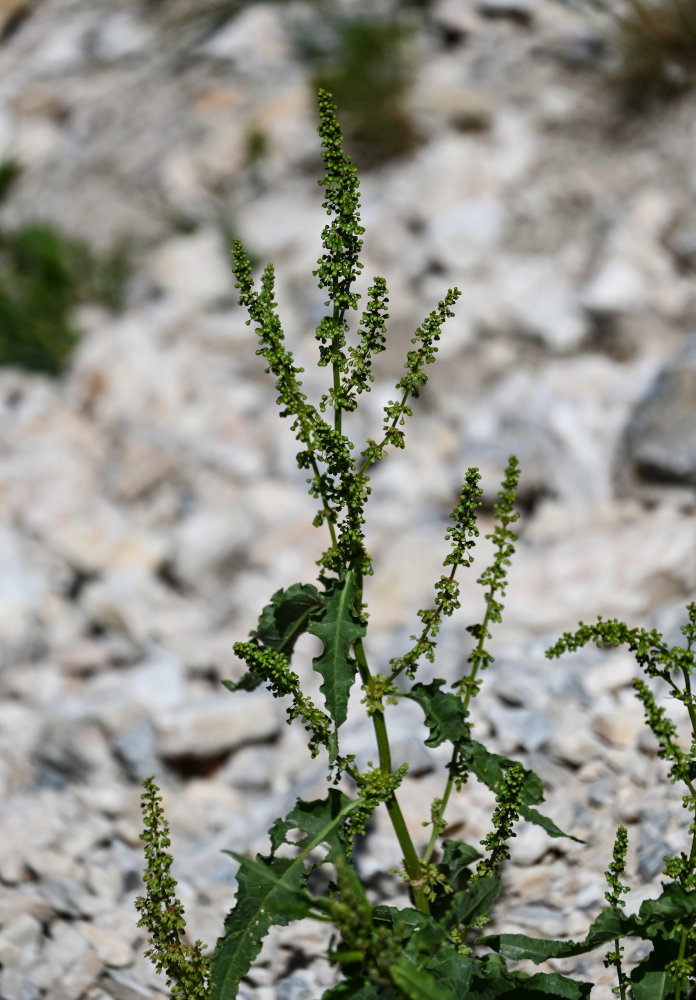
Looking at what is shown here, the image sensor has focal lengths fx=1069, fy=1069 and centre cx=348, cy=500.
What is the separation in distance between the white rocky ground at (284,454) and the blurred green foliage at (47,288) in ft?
0.36

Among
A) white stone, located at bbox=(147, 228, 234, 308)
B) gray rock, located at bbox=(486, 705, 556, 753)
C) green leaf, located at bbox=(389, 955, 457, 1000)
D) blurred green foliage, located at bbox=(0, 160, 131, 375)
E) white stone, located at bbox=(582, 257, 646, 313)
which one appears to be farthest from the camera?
white stone, located at bbox=(147, 228, 234, 308)

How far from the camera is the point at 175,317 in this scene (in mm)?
4906

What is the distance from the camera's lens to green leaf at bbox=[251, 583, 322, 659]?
5.70ft

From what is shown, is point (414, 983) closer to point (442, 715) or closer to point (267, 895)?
point (267, 895)

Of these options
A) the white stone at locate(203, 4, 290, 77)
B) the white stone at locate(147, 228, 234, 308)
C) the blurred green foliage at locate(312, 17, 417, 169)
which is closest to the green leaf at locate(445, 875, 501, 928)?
the white stone at locate(147, 228, 234, 308)

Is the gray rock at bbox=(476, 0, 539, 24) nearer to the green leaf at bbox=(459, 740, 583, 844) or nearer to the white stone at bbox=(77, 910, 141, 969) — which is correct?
the green leaf at bbox=(459, 740, 583, 844)

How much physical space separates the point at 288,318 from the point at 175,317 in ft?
1.90

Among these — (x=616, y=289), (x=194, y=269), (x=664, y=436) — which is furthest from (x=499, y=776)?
(x=194, y=269)

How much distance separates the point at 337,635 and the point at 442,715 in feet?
0.83

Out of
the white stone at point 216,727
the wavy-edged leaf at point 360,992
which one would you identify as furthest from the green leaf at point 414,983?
the white stone at point 216,727

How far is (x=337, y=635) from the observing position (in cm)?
167

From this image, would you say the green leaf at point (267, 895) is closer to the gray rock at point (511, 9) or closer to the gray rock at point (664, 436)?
the gray rock at point (664, 436)

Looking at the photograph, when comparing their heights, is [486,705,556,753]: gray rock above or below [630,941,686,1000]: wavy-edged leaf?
above

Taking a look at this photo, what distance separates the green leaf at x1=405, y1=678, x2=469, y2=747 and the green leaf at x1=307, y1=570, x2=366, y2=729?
0.14m
